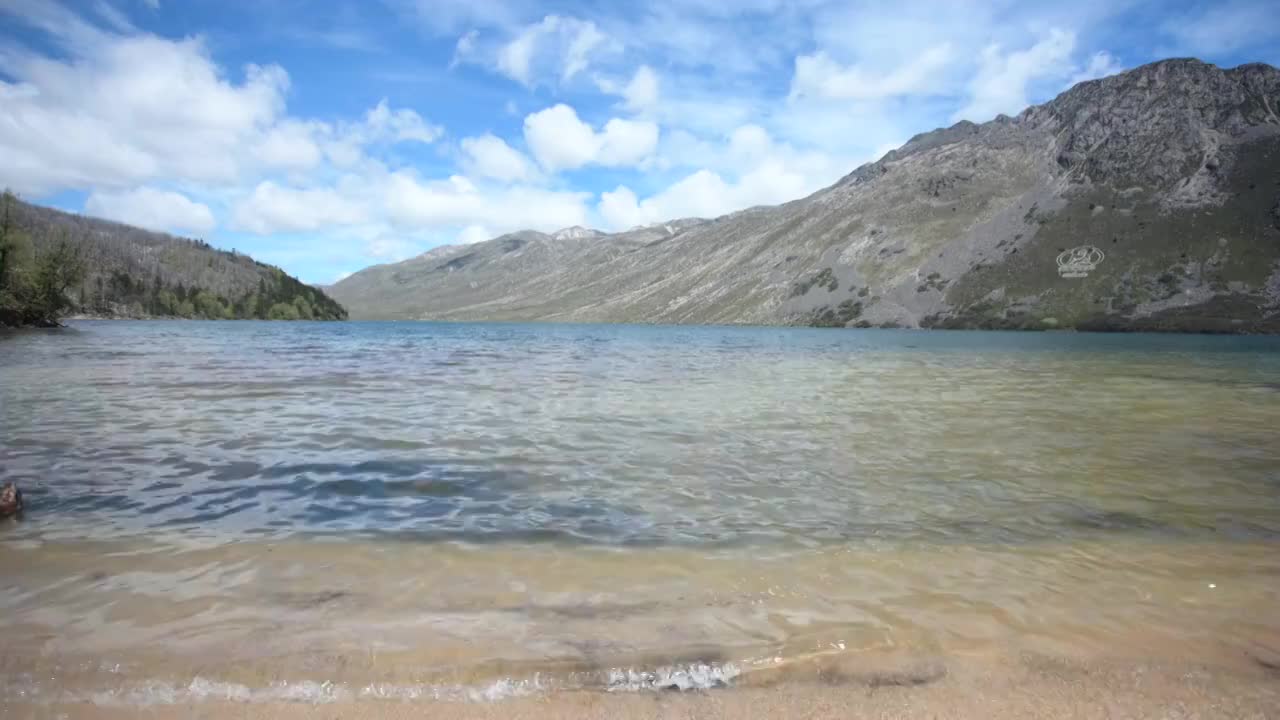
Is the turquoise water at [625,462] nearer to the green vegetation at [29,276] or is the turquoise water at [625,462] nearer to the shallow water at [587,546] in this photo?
the shallow water at [587,546]

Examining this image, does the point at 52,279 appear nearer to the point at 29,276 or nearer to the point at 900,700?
the point at 29,276

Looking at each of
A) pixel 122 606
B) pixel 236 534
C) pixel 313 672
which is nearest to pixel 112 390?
pixel 236 534

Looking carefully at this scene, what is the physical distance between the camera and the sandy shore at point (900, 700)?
5891mm

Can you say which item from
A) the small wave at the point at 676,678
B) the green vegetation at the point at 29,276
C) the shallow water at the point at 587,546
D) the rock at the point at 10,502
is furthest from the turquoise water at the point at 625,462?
the green vegetation at the point at 29,276

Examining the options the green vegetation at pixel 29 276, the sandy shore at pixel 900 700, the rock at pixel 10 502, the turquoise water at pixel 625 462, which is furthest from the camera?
the green vegetation at pixel 29 276

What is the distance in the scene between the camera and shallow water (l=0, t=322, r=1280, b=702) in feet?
22.5

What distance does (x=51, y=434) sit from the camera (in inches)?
722

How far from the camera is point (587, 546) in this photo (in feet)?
33.6

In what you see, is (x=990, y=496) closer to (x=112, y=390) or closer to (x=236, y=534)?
(x=236, y=534)

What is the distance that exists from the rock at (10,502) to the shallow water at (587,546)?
47cm

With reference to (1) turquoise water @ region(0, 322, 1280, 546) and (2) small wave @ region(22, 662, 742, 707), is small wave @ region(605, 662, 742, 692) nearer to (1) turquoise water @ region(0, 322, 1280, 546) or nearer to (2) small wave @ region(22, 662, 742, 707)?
(2) small wave @ region(22, 662, 742, 707)

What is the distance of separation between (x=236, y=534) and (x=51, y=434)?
12.5 meters

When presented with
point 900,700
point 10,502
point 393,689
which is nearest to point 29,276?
point 10,502

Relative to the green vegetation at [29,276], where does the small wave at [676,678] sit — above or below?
below
